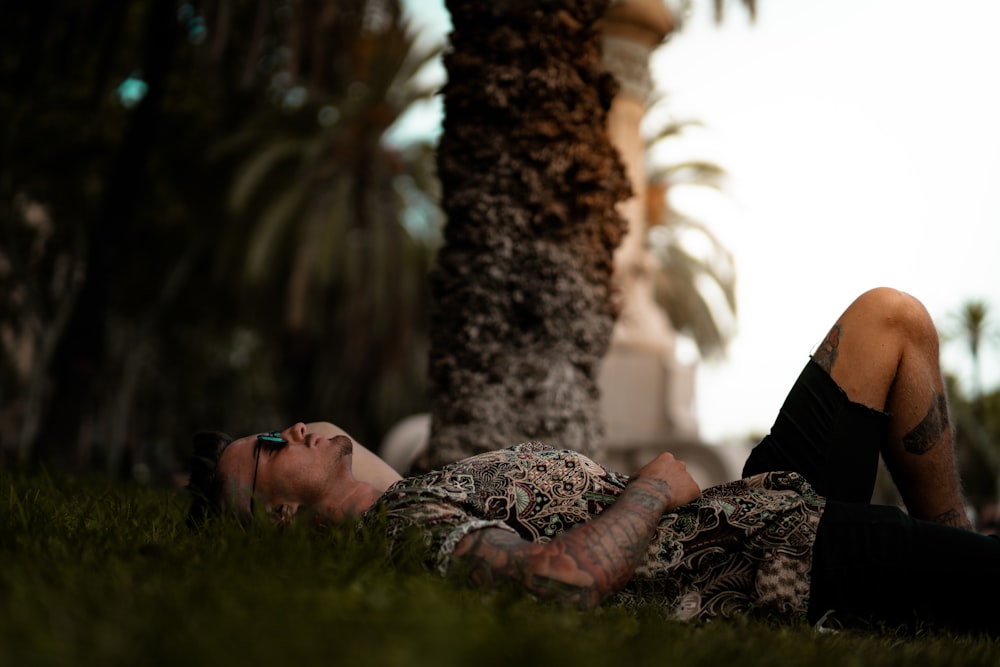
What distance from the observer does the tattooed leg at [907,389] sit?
4.04 meters

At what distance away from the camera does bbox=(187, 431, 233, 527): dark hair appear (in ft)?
12.8

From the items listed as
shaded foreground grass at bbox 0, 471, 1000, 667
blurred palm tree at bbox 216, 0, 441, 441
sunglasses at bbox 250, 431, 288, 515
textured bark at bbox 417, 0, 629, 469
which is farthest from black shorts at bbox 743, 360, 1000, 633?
blurred palm tree at bbox 216, 0, 441, 441

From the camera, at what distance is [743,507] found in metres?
3.58

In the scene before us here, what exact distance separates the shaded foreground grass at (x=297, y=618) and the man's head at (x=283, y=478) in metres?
0.32

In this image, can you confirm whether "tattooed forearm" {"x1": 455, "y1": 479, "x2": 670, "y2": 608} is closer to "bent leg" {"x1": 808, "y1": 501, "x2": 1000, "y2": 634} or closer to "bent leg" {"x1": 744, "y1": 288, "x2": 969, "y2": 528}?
"bent leg" {"x1": 808, "y1": 501, "x2": 1000, "y2": 634}

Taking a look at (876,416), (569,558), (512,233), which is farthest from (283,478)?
(512,233)

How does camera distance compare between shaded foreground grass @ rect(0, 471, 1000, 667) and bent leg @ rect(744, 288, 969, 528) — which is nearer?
shaded foreground grass @ rect(0, 471, 1000, 667)

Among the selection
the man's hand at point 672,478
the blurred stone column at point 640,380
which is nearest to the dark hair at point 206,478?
the man's hand at point 672,478

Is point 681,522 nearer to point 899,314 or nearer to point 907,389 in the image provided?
point 907,389

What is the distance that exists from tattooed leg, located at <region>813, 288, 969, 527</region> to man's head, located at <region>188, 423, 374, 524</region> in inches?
73.3

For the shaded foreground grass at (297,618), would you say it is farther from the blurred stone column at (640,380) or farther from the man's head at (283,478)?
the blurred stone column at (640,380)

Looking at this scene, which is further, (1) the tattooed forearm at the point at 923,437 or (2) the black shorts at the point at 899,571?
(1) the tattooed forearm at the point at 923,437

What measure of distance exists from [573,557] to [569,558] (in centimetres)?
1

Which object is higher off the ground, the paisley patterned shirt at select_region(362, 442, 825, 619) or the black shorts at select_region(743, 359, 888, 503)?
the black shorts at select_region(743, 359, 888, 503)
